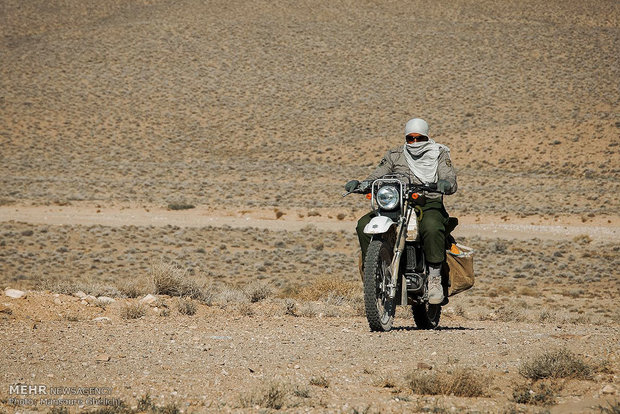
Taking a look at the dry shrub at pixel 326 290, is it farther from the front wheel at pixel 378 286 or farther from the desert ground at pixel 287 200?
the front wheel at pixel 378 286

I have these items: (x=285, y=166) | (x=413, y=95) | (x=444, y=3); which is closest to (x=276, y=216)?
(x=285, y=166)

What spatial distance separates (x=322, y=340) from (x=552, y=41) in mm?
80303

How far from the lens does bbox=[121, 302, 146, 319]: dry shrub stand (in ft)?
29.7

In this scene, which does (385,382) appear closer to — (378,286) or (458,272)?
(378,286)

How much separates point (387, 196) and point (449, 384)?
2606 mm

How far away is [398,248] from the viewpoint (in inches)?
295

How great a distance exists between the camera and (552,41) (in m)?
81.4

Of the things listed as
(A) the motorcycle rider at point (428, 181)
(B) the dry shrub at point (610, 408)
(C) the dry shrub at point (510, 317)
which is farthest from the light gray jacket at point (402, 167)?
(C) the dry shrub at point (510, 317)

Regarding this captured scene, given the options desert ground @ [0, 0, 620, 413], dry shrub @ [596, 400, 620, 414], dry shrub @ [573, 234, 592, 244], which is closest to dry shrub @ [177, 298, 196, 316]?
desert ground @ [0, 0, 620, 413]

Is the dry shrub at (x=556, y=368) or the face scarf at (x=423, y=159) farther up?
the face scarf at (x=423, y=159)

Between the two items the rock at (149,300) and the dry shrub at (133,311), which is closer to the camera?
the dry shrub at (133,311)

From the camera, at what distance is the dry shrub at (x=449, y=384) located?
16.7 ft

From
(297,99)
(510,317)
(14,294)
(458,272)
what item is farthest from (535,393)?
(297,99)

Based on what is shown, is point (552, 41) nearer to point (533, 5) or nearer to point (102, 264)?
point (533, 5)
